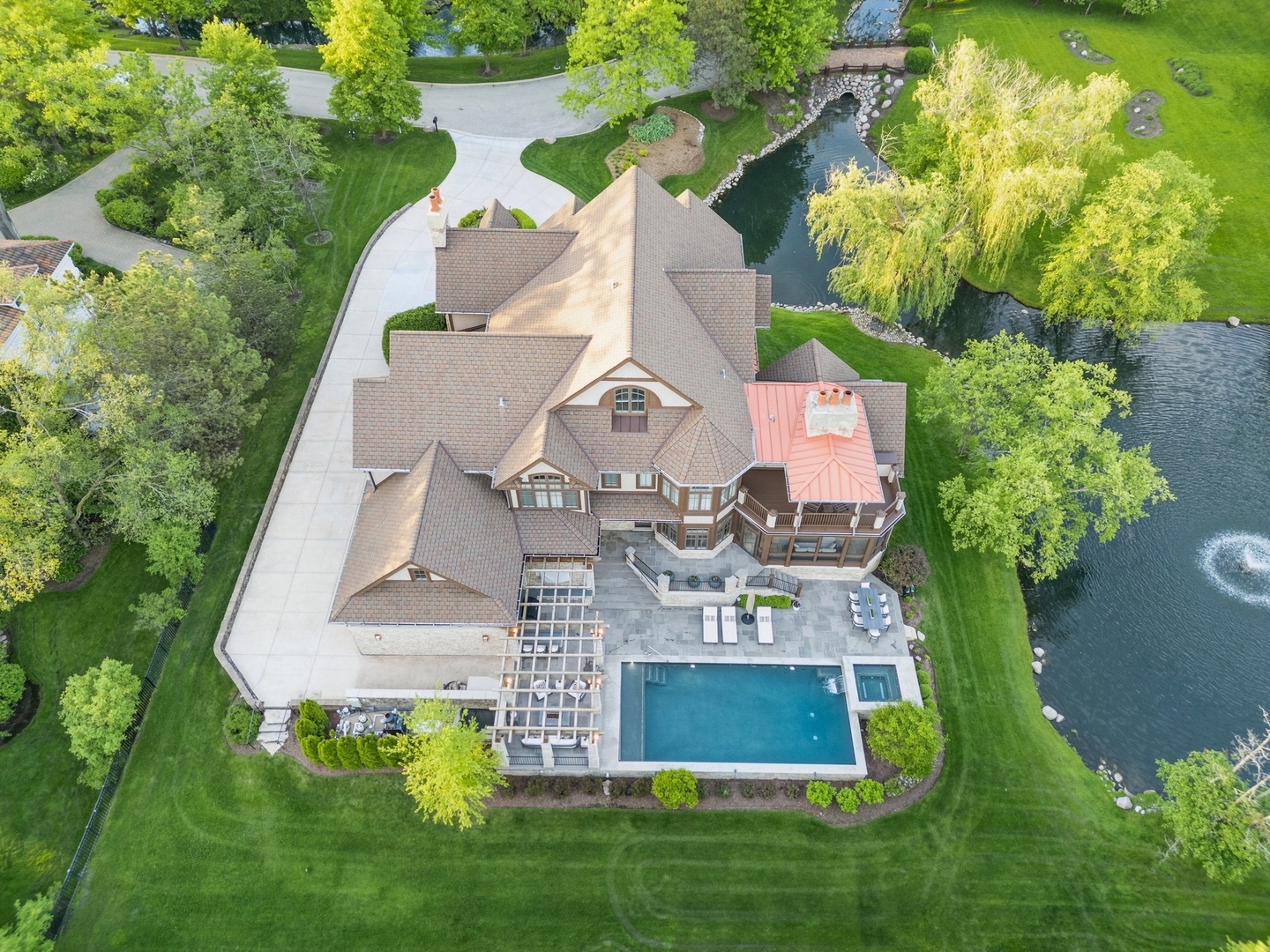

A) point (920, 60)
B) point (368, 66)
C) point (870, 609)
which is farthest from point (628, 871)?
point (920, 60)

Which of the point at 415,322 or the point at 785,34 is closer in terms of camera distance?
the point at 415,322

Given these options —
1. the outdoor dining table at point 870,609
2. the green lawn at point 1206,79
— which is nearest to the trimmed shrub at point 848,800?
the outdoor dining table at point 870,609

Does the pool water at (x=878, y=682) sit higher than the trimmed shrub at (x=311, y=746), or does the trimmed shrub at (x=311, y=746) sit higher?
the pool water at (x=878, y=682)

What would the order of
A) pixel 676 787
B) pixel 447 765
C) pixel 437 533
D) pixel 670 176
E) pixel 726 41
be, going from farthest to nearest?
1. pixel 670 176
2. pixel 726 41
3. pixel 437 533
4. pixel 676 787
5. pixel 447 765

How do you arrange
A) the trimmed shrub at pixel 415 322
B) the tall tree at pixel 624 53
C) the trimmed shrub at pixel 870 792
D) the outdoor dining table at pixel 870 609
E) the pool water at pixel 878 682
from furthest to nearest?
the tall tree at pixel 624 53 → the trimmed shrub at pixel 415 322 → the outdoor dining table at pixel 870 609 → the pool water at pixel 878 682 → the trimmed shrub at pixel 870 792

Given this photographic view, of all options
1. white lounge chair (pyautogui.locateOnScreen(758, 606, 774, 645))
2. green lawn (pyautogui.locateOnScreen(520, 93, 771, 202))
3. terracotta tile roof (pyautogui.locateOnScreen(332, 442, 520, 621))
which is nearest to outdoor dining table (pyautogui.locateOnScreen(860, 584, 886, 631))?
white lounge chair (pyautogui.locateOnScreen(758, 606, 774, 645))

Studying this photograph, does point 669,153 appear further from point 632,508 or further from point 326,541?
point 326,541

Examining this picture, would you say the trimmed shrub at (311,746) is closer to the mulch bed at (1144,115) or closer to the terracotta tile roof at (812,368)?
the terracotta tile roof at (812,368)
